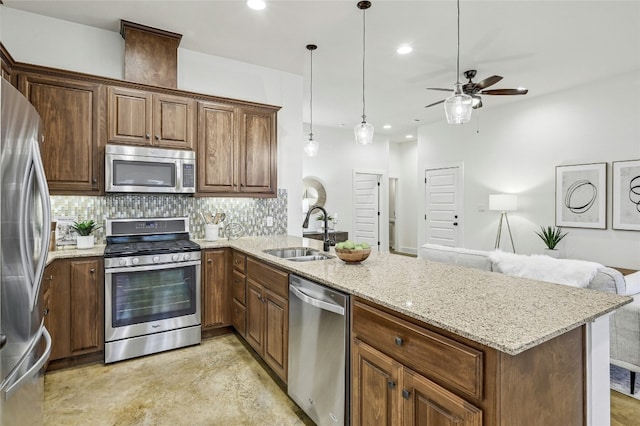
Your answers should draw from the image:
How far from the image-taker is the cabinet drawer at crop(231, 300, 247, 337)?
3.08 meters

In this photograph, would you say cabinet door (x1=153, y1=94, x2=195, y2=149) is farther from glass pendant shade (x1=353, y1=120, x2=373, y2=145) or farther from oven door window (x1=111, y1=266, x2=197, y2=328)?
glass pendant shade (x1=353, y1=120, x2=373, y2=145)

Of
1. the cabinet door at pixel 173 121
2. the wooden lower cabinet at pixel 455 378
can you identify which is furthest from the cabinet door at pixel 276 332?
the cabinet door at pixel 173 121

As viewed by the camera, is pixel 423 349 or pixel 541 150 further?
pixel 541 150

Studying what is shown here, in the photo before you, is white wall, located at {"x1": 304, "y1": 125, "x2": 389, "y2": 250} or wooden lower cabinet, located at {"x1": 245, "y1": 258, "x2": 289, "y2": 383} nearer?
wooden lower cabinet, located at {"x1": 245, "y1": 258, "x2": 289, "y2": 383}

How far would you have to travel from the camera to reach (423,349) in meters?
1.31

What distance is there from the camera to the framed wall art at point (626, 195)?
4.32 meters

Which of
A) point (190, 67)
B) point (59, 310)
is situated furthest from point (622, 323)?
point (190, 67)

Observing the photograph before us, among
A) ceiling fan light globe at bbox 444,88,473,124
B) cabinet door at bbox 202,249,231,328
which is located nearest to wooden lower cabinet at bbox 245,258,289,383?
cabinet door at bbox 202,249,231,328

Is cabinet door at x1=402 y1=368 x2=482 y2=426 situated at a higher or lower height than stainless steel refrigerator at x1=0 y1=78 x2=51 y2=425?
lower

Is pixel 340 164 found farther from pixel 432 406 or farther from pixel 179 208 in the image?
pixel 432 406

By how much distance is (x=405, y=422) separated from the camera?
1.39 meters

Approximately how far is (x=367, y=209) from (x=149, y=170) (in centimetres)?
558

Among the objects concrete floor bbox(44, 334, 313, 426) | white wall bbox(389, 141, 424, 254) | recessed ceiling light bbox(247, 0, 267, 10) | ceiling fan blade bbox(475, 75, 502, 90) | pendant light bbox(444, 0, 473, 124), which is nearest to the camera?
concrete floor bbox(44, 334, 313, 426)

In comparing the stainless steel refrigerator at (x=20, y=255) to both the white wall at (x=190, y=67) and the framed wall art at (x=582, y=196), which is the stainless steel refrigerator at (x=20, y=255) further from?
the framed wall art at (x=582, y=196)
